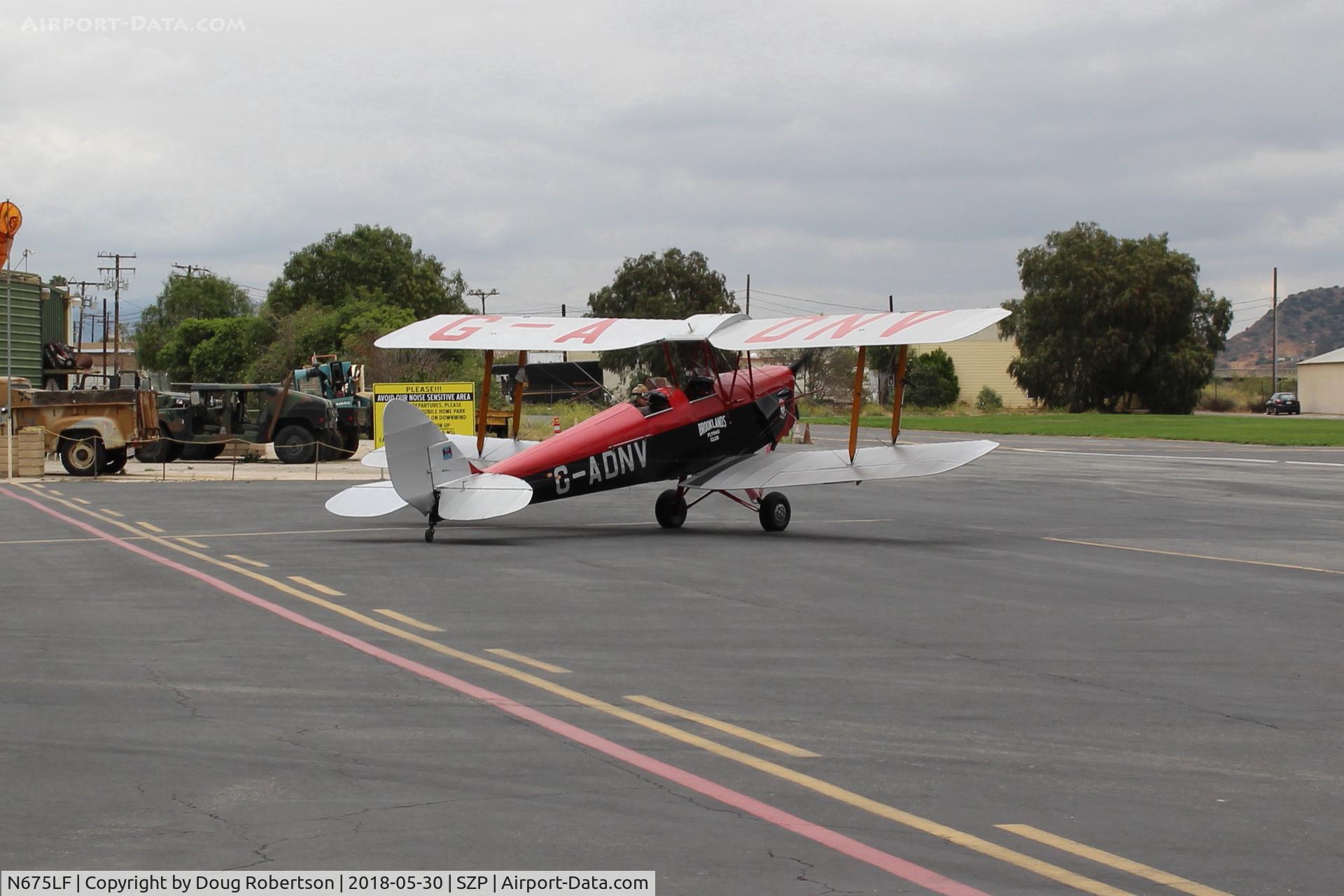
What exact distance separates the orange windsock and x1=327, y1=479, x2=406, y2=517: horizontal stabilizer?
25647 mm

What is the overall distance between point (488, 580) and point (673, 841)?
346 inches

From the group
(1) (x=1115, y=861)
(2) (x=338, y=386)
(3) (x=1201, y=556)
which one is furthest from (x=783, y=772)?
(2) (x=338, y=386)

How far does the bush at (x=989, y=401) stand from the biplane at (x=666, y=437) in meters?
79.2

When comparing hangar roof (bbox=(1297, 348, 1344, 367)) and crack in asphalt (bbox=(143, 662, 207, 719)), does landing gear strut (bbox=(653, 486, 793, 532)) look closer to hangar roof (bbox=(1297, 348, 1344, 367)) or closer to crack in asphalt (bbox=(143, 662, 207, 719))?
Result: crack in asphalt (bbox=(143, 662, 207, 719))

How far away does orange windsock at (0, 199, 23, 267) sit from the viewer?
38.3 m

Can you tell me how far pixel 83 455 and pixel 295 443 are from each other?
614cm

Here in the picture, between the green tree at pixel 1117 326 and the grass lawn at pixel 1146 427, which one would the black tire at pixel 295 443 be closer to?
the grass lawn at pixel 1146 427

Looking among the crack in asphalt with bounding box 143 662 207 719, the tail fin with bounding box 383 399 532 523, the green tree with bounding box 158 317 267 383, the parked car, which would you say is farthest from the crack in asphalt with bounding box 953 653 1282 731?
the parked car

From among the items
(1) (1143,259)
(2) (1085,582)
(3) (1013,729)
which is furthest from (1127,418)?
(3) (1013,729)

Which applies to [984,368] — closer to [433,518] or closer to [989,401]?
[989,401]

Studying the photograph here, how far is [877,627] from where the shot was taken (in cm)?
1140

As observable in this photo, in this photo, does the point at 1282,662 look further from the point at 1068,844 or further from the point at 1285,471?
the point at 1285,471

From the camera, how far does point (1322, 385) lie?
9881 cm

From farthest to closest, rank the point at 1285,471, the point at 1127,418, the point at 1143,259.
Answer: the point at 1143,259 → the point at 1127,418 → the point at 1285,471
